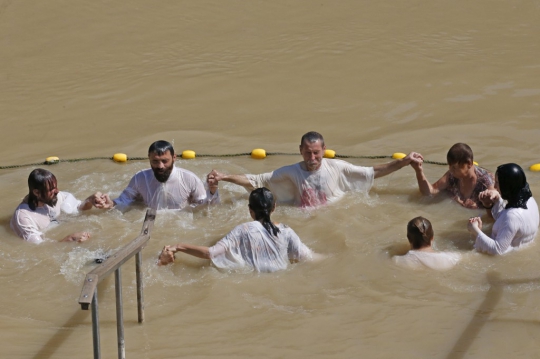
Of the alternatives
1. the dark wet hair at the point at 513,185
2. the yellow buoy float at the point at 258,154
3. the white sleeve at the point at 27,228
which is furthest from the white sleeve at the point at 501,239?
the white sleeve at the point at 27,228

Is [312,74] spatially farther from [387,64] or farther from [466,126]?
[466,126]

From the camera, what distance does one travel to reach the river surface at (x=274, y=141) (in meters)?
6.19

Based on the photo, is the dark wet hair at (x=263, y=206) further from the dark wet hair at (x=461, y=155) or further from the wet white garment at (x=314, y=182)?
the dark wet hair at (x=461, y=155)

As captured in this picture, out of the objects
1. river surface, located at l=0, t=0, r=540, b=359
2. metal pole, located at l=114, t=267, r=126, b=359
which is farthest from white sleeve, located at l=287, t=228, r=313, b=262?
metal pole, located at l=114, t=267, r=126, b=359

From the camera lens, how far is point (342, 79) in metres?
11.4

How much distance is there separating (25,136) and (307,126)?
3.66 metres

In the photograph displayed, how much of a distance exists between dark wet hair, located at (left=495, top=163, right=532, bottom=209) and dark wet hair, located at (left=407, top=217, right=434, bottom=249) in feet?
2.48

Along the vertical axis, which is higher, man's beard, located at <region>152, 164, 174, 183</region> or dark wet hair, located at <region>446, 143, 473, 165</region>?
dark wet hair, located at <region>446, 143, 473, 165</region>

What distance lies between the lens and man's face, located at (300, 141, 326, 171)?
7.84 meters

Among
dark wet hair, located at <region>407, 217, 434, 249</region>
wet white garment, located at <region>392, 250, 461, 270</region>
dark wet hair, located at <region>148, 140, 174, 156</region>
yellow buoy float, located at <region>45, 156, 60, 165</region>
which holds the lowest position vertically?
wet white garment, located at <region>392, 250, 461, 270</region>

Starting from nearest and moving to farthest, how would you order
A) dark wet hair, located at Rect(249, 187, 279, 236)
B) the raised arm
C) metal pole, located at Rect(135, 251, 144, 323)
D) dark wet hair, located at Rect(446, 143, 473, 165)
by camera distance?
metal pole, located at Rect(135, 251, 144, 323), dark wet hair, located at Rect(249, 187, 279, 236), dark wet hair, located at Rect(446, 143, 473, 165), the raised arm

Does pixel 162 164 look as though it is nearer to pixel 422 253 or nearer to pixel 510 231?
pixel 422 253

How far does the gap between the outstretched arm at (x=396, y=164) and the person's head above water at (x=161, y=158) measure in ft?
6.81

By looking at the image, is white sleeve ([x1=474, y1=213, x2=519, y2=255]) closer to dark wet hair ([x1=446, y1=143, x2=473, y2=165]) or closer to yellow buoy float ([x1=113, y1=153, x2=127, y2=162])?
dark wet hair ([x1=446, y1=143, x2=473, y2=165])
